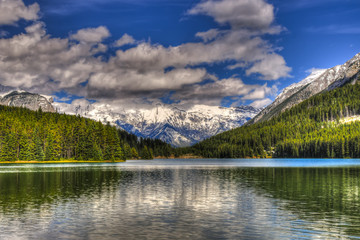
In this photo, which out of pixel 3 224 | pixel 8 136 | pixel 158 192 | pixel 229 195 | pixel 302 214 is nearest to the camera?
pixel 3 224

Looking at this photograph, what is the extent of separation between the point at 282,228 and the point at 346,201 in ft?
Result: 64.6

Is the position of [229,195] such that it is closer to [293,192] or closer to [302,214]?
[293,192]

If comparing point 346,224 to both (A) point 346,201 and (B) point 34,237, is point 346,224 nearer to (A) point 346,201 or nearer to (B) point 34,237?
(A) point 346,201

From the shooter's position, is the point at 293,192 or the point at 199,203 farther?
the point at 293,192

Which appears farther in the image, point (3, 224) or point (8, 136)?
point (8, 136)

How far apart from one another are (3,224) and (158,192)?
28.2 metres

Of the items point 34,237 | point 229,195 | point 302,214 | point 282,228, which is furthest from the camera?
point 229,195

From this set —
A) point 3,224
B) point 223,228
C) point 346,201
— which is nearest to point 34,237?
point 3,224

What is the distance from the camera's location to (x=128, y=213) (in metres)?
36.9

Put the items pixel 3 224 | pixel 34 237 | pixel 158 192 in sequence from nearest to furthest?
pixel 34 237 < pixel 3 224 < pixel 158 192

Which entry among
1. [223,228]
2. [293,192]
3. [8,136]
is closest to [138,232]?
[223,228]

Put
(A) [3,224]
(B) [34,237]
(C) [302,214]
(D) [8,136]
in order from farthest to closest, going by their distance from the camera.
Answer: (D) [8,136], (C) [302,214], (A) [3,224], (B) [34,237]

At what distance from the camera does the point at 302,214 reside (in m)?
35.4

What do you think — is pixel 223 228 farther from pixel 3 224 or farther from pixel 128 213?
pixel 3 224
